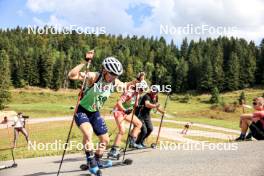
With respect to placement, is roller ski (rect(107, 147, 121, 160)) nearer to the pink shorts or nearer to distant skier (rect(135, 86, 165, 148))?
the pink shorts

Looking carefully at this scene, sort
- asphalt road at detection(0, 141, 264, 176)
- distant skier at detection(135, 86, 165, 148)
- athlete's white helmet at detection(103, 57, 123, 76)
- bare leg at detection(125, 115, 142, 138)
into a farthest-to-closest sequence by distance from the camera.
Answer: distant skier at detection(135, 86, 165, 148), bare leg at detection(125, 115, 142, 138), athlete's white helmet at detection(103, 57, 123, 76), asphalt road at detection(0, 141, 264, 176)

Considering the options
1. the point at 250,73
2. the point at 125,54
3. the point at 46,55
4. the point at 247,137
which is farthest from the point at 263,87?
the point at 247,137

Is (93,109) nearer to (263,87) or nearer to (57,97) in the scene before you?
(57,97)

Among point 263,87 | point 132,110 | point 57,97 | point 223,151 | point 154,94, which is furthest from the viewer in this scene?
point 263,87

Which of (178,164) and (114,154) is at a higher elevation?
(178,164)

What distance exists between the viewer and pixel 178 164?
9891 mm

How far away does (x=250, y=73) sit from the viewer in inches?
5704

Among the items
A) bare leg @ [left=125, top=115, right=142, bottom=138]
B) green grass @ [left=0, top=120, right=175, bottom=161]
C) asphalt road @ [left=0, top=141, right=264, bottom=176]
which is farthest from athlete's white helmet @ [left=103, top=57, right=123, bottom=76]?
green grass @ [left=0, top=120, right=175, bottom=161]

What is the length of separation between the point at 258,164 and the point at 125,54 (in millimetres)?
173557

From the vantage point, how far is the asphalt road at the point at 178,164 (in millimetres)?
8781

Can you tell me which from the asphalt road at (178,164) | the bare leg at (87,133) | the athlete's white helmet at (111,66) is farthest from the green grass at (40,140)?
the athlete's white helmet at (111,66)

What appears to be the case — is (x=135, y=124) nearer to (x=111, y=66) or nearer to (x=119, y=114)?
(x=119, y=114)

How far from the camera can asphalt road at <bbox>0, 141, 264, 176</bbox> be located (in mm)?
8781

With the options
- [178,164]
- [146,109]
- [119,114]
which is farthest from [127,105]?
[178,164]
